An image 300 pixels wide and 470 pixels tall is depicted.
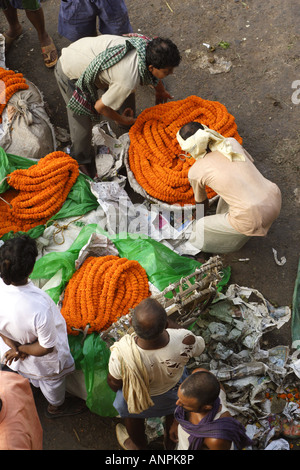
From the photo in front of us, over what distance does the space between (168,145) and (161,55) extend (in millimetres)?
812

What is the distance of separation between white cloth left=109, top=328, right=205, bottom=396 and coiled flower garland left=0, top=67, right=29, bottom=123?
2636mm

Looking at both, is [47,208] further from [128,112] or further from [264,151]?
[264,151]

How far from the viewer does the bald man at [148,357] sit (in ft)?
8.01

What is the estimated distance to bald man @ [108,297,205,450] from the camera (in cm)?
244

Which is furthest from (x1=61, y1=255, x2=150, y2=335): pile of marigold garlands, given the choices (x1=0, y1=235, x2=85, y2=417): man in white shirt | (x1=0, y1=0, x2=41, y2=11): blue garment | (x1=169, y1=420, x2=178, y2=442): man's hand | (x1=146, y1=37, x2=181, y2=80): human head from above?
(x1=0, y1=0, x2=41, y2=11): blue garment

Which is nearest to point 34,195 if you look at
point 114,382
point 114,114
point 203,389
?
point 114,114

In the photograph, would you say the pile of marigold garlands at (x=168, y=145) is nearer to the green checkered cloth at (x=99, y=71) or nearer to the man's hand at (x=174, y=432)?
the green checkered cloth at (x=99, y=71)

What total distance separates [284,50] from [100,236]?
3.14 m

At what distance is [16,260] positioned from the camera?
7.91 feet

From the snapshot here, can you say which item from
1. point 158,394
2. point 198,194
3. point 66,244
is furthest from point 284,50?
point 158,394

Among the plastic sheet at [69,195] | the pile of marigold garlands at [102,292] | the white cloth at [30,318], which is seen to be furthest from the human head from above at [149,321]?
Answer: the plastic sheet at [69,195]

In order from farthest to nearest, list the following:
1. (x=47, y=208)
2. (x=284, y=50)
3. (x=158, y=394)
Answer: (x=284, y=50) < (x=47, y=208) < (x=158, y=394)

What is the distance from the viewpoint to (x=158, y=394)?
2.79 meters

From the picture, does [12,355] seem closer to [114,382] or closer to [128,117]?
[114,382]
